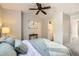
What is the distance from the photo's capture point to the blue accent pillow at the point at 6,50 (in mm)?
1348

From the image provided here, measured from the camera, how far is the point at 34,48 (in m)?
1.50

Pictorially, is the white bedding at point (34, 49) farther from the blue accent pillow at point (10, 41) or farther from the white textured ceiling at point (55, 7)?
the white textured ceiling at point (55, 7)

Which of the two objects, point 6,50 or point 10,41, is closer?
point 6,50

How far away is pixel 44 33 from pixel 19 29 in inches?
11.7

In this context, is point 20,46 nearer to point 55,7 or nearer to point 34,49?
point 34,49

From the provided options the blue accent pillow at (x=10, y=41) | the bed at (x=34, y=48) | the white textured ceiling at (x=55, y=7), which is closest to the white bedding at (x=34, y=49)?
the bed at (x=34, y=48)

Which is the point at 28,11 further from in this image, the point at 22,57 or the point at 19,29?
the point at 22,57

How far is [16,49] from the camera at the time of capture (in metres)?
1.49

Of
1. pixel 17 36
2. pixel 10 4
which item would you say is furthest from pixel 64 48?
pixel 10 4

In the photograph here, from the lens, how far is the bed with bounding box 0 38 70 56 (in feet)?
4.65

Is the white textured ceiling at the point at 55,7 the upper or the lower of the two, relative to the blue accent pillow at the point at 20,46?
upper

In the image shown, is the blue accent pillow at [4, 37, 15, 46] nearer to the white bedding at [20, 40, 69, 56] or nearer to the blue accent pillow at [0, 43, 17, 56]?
the blue accent pillow at [0, 43, 17, 56]

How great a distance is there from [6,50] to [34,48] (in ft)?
1.05

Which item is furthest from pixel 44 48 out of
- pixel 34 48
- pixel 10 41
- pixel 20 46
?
pixel 10 41
